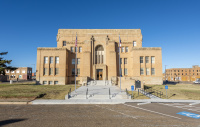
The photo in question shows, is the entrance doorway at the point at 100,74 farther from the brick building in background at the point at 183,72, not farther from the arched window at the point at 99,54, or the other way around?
the brick building in background at the point at 183,72

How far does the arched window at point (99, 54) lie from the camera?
3881 centimetres

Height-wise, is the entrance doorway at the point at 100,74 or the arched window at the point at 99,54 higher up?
the arched window at the point at 99,54

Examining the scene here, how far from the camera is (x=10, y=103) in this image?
48.1ft

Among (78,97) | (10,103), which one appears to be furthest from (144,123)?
(10,103)

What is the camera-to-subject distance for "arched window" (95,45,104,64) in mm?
38812

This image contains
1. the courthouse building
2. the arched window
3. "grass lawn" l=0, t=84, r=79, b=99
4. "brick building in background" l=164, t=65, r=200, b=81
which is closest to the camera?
"grass lawn" l=0, t=84, r=79, b=99

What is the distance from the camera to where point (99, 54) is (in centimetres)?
3906

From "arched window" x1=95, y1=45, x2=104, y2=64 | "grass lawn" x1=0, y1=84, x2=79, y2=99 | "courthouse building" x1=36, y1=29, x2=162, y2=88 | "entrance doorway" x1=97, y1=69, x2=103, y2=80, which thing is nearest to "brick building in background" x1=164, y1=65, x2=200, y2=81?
"courthouse building" x1=36, y1=29, x2=162, y2=88

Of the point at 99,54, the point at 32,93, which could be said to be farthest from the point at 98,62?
the point at 32,93

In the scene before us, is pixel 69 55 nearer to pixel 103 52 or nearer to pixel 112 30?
pixel 103 52

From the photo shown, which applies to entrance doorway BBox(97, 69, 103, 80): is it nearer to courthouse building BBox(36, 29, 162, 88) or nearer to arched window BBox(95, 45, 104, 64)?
courthouse building BBox(36, 29, 162, 88)

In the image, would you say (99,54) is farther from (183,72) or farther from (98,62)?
(183,72)

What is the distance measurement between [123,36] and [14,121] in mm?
39561

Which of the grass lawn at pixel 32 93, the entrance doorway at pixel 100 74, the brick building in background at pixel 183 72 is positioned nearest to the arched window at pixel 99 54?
the entrance doorway at pixel 100 74
